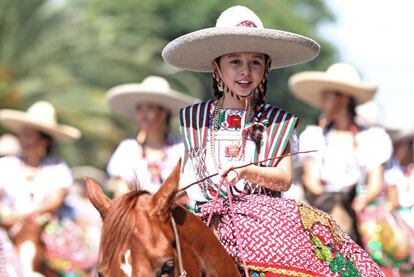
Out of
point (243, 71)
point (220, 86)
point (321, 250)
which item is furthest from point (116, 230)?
point (220, 86)

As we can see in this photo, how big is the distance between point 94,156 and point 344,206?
21.5 m

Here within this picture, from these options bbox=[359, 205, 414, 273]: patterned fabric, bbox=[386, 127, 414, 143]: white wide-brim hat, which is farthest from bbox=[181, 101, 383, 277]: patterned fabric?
bbox=[386, 127, 414, 143]: white wide-brim hat

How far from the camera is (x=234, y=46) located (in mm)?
5484

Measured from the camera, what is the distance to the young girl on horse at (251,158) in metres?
5.02

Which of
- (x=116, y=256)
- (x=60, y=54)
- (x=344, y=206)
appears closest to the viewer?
(x=116, y=256)

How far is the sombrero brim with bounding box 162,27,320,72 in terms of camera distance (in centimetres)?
536

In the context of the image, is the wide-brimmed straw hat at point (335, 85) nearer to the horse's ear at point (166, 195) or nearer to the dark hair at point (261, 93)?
the dark hair at point (261, 93)

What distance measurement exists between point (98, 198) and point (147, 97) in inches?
296

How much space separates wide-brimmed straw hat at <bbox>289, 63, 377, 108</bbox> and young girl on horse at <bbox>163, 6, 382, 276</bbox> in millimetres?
5392

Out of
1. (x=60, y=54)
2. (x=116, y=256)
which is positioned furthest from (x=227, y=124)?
(x=60, y=54)

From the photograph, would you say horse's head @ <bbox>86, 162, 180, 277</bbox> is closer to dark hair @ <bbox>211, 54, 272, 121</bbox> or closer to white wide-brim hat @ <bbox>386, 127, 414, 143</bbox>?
dark hair @ <bbox>211, 54, 272, 121</bbox>

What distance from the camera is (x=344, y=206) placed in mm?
9242

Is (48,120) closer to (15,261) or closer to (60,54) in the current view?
(15,261)

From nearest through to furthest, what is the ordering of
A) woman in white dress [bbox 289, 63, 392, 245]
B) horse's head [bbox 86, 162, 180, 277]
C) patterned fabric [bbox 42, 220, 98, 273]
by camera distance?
horse's head [bbox 86, 162, 180, 277] < woman in white dress [bbox 289, 63, 392, 245] < patterned fabric [bbox 42, 220, 98, 273]
